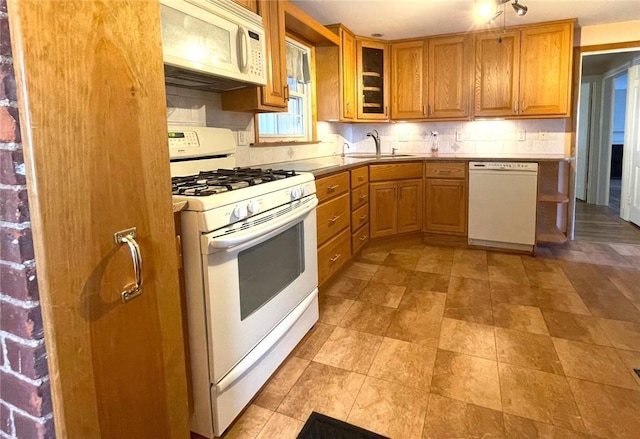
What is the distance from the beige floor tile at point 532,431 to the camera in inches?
59.5

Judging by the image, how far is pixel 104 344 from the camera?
0.89 metres

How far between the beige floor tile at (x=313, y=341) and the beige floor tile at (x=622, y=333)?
149 cm

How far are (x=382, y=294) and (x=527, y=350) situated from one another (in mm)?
1010

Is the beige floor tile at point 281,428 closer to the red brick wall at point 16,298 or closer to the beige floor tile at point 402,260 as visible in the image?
the red brick wall at point 16,298

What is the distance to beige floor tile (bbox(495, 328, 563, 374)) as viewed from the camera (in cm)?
197

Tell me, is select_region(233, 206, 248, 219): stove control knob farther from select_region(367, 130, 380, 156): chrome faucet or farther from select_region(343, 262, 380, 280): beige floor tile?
select_region(367, 130, 380, 156): chrome faucet

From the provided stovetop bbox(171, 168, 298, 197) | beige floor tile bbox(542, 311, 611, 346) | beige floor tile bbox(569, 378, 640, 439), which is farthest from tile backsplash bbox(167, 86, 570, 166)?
beige floor tile bbox(569, 378, 640, 439)

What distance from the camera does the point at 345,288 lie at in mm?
3018

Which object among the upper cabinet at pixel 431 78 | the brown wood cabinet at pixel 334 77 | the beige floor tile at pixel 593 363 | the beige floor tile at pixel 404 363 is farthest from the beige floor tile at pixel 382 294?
the upper cabinet at pixel 431 78

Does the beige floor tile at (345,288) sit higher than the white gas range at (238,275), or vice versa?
the white gas range at (238,275)

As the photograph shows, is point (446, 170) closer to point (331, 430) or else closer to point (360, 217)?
point (360, 217)

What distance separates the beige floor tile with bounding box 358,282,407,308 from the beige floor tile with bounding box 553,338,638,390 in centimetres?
96

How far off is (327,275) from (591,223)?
378 centimetres

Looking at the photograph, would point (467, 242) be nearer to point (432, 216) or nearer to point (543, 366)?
point (432, 216)
